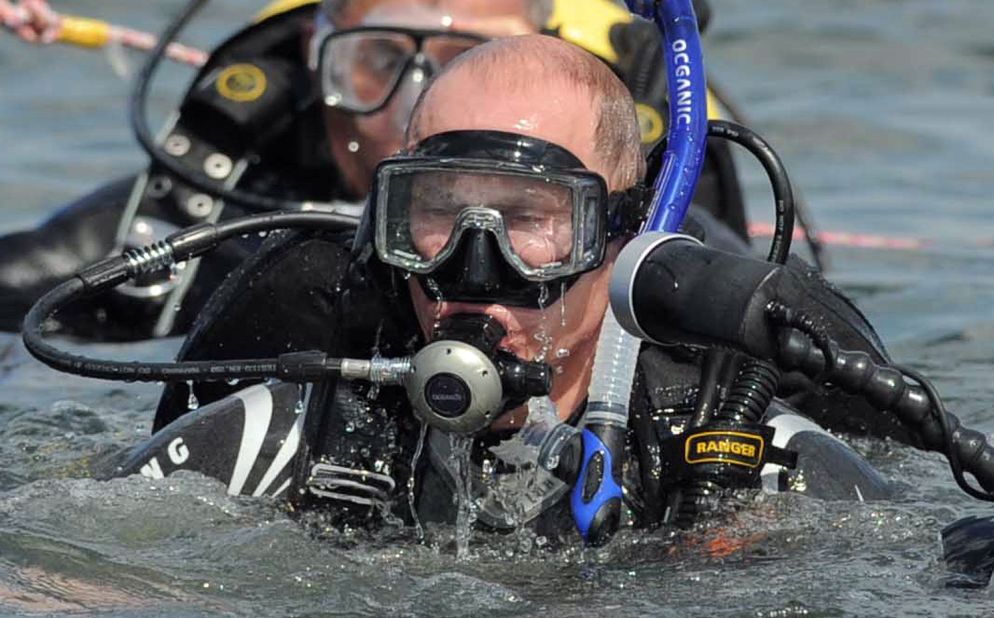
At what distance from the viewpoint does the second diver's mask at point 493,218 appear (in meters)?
2.74

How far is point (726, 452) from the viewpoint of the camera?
273 cm

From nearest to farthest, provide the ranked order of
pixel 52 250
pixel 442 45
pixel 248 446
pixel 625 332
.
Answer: pixel 625 332, pixel 248 446, pixel 442 45, pixel 52 250

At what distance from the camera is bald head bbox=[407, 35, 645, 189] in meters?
2.84

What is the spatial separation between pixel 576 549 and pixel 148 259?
808 millimetres

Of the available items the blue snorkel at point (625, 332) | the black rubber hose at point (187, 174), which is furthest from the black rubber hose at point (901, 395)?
the black rubber hose at point (187, 174)

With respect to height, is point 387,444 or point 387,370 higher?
point 387,370

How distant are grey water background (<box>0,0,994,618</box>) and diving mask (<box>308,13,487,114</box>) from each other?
74 centimetres

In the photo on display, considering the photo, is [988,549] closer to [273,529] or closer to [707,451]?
[707,451]

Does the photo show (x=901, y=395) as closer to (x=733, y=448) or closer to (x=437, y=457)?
(x=733, y=448)

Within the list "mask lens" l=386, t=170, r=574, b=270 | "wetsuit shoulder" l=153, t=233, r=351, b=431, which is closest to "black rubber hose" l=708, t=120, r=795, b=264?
"mask lens" l=386, t=170, r=574, b=270

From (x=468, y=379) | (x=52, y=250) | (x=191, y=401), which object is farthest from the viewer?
(x=52, y=250)

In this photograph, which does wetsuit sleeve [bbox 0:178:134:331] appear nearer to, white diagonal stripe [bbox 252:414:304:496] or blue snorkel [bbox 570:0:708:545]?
white diagonal stripe [bbox 252:414:304:496]

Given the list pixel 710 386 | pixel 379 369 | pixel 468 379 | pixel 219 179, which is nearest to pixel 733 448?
pixel 710 386

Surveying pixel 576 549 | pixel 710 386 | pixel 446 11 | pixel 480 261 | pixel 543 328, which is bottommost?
pixel 576 549
